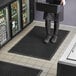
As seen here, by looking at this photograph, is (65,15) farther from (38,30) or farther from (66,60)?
(66,60)

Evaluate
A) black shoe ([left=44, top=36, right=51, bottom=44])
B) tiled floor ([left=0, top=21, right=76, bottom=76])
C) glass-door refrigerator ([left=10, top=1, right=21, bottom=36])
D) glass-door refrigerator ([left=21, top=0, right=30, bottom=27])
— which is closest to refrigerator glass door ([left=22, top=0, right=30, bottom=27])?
glass-door refrigerator ([left=21, top=0, right=30, bottom=27])

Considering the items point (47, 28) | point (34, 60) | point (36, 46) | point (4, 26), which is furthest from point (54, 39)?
point (4, 26)

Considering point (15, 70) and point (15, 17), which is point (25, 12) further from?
point (15, 70)

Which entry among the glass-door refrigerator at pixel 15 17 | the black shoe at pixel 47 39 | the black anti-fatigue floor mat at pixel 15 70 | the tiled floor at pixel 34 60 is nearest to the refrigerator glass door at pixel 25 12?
the glass-door refrigerator at pixel 15 17

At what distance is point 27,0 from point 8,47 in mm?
1263

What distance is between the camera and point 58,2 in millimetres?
4070

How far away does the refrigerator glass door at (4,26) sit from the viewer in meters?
4.03

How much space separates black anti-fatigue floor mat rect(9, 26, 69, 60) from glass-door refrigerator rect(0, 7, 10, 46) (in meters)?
0.23

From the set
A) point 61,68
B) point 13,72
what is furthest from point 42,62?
point 61,68

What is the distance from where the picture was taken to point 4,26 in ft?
13.5

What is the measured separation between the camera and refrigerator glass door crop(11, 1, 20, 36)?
14.3 ft

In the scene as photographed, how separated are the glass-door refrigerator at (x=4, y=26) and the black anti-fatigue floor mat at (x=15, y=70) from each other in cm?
→ 65

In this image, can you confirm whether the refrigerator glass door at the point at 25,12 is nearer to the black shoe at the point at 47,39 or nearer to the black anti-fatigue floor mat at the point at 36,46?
the black anti-fatigue floor mat at the point at 36,46

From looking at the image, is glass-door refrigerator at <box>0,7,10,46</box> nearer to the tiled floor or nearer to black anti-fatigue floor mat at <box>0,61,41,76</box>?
the tiled floor
